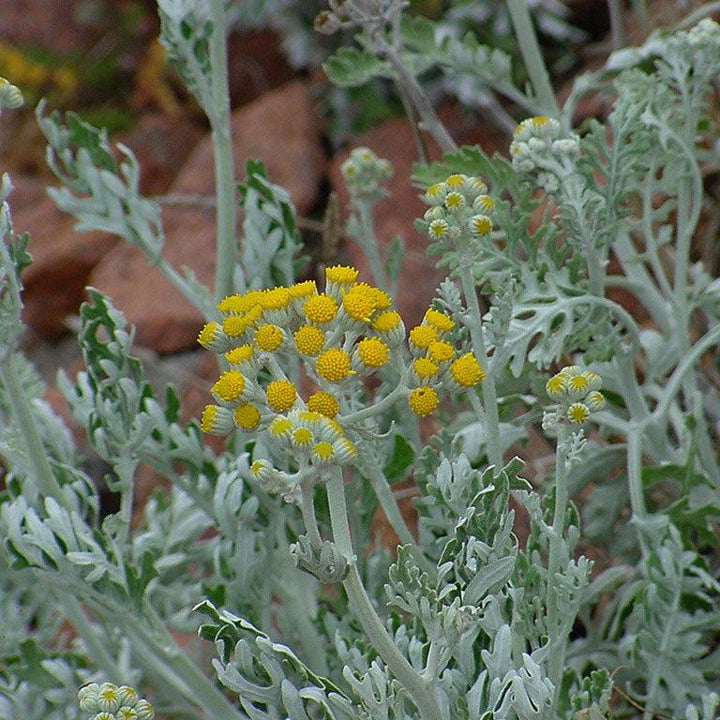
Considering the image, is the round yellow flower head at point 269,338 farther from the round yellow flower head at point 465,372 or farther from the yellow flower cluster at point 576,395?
the yellow flower cluster at point 576,395

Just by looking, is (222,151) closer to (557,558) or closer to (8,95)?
(8,95)

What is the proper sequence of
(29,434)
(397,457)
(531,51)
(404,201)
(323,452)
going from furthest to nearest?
(404,201), (531,51), (397,457), (29,434), (323,452)

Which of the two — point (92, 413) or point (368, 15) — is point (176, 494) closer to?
point (92, 413)

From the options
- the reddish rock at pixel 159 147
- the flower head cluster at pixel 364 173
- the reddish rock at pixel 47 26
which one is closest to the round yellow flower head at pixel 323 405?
the flower head cluster at pixel 364 173

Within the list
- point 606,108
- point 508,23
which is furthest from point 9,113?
point 606,108

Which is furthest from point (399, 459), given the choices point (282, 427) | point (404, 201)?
point (404, 201)

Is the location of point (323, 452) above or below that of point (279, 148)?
above

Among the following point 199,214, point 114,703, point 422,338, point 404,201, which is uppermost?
point 422,338
